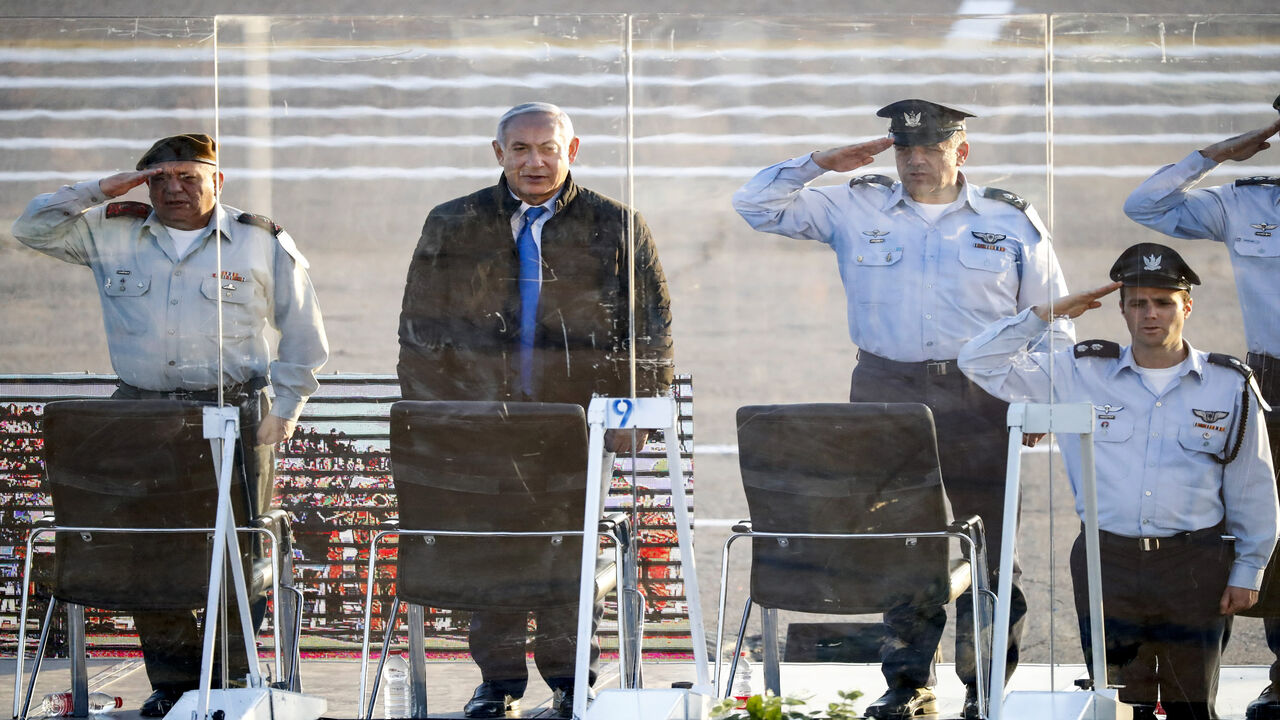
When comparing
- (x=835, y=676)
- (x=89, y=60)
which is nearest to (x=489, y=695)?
(x=835, y=676)

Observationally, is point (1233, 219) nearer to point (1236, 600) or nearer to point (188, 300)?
point (1236, 600)

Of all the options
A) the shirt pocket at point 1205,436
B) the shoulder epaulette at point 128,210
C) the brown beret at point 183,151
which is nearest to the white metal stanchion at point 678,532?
the shirt pocket at point 1205,436

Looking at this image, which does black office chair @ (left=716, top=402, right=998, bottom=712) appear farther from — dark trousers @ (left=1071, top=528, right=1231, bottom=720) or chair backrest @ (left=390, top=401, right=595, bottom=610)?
chair backrest @ (left=390, top=401, right=595, bottom=610)

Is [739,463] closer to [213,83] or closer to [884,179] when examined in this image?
[884,179]

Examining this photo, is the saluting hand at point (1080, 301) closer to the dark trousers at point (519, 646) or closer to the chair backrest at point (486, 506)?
the chair backrest at point (486, 506)

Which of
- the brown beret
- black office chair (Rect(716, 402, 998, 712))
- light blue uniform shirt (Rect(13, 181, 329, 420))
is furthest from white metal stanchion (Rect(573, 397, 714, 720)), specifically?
the brown beret

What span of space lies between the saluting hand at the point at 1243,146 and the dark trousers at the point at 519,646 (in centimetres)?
209

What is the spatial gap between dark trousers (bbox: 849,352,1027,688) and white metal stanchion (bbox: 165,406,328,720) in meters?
1.66

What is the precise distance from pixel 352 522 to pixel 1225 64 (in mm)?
2717

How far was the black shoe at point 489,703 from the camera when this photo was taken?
3.89 m

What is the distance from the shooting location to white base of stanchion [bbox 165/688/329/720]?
11.5 feet

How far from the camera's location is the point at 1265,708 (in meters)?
3.68

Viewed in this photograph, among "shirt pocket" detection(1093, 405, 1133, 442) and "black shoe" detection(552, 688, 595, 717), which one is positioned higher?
"shirt pocket" detection(1093, 405, 1133, 442)

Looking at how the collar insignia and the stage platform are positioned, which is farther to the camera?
the stage platform
